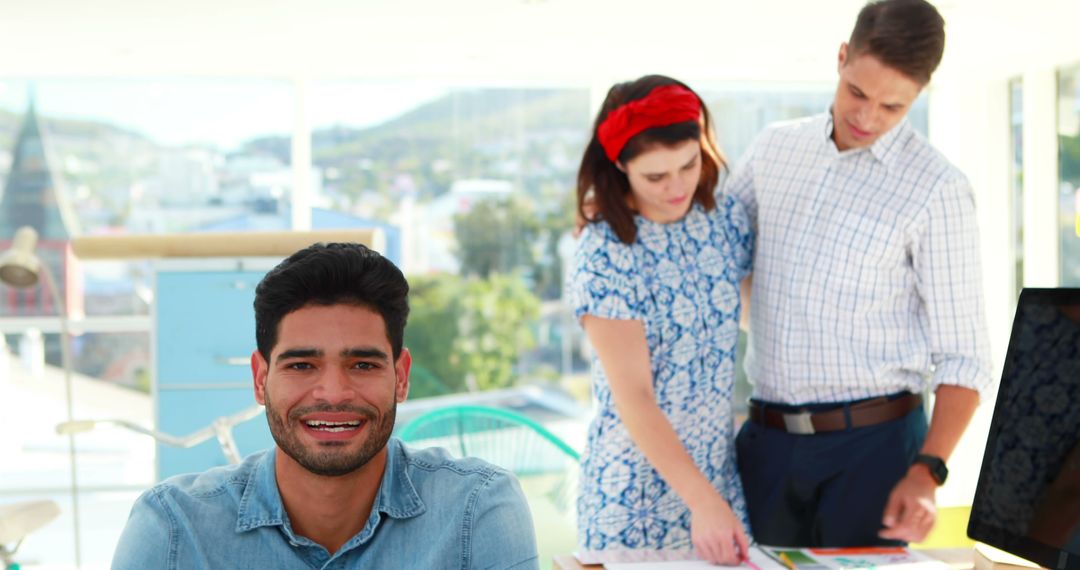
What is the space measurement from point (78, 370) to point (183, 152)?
1.20 metres

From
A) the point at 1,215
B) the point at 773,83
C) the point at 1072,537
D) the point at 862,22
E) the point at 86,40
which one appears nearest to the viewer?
the point at 1072,537

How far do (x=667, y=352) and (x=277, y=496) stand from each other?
0.79m

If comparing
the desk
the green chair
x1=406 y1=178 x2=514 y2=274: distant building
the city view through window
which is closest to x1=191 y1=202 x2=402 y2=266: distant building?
the city view through window

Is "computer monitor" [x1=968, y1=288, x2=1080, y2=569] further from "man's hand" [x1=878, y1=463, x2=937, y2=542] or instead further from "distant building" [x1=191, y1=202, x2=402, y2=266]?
"distant building" [x1=191, y1=202, x2=402, y2=266]

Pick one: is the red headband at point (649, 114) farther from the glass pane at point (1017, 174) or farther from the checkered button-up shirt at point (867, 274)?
the glass pane at point (1017, 174)

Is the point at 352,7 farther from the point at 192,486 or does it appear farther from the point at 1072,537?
the point at 1072,537

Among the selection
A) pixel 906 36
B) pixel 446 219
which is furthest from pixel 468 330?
pixel 906 36

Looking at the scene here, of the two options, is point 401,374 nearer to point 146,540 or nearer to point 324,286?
point 324,286

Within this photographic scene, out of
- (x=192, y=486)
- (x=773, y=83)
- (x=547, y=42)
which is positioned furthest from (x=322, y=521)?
(x=773, y=83)

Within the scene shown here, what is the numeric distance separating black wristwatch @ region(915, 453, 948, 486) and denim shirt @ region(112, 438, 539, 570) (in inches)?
28.9

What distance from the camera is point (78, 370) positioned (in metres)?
5.73

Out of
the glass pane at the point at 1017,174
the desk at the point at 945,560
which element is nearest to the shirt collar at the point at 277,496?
the desk at the point at 945,560

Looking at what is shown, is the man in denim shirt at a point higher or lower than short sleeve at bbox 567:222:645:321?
lower

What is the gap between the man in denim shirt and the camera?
55.7 inches
